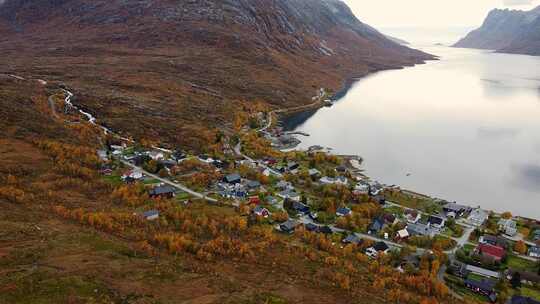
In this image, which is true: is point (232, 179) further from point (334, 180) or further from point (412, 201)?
point (412, 201)

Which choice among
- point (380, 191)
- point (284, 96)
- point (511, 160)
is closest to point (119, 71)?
point (284, 96)

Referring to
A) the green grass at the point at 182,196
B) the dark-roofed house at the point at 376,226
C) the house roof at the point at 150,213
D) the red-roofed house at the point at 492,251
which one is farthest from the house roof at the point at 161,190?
the red-roofed house at the point at 492,251

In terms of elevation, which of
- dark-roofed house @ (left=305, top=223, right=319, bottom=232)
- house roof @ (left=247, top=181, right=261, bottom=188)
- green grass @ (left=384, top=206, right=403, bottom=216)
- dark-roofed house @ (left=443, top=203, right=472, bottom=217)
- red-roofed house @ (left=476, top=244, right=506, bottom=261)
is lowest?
dark-roofed house @ (left=305, top=223, right=319, bottom=232)

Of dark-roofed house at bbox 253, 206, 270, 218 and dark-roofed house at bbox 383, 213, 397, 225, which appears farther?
dark-roofed house at bbox 383, 213, 397, 225

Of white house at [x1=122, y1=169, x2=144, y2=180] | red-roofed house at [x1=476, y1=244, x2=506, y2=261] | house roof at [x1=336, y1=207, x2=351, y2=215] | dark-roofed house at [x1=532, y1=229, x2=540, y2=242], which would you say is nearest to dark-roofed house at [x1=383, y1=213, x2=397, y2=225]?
house roof at [x1=336, y1=207, x2=351, y2=215]

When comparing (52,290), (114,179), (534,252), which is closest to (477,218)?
(534,252)

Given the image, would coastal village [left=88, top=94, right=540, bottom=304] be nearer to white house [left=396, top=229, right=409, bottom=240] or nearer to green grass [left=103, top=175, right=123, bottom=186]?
white house [left=396, top=229, right=409, bottom=240]
